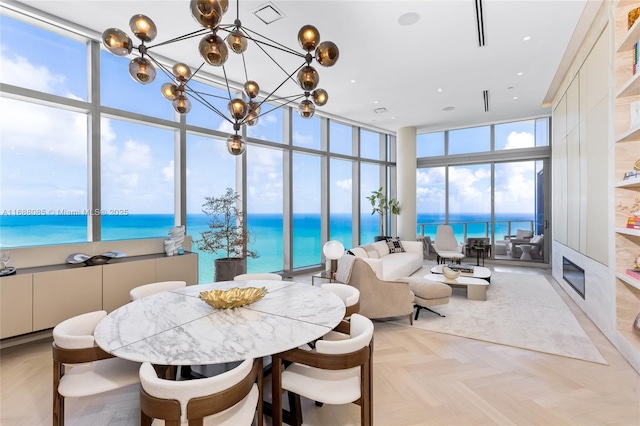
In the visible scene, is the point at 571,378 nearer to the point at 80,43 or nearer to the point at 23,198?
the point at 23,198

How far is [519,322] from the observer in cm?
358

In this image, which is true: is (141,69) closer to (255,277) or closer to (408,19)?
(255,277)

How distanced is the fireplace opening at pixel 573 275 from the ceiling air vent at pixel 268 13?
4874mm

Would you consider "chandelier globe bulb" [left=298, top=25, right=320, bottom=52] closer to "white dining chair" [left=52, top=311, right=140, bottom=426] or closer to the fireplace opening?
"white dining chair" [left=52, top=311, right=140, bottom=426]

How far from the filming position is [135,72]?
2.12m

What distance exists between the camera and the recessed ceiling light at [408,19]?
3209 millimetres

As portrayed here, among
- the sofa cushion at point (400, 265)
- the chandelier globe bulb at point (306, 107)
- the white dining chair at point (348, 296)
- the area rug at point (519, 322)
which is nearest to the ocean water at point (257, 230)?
the sofa cushion at point (400, 265)

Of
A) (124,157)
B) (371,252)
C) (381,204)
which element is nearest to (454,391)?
(371,252)

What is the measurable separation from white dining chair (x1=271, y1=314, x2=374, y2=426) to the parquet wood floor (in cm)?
47

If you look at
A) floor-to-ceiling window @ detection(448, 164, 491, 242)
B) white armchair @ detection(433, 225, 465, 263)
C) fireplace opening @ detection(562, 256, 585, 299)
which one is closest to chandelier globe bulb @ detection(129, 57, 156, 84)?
fireplace opening @ detection(562, 256, 585, 299)

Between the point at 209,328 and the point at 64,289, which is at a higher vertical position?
the point at 209,328

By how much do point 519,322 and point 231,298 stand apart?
11.3ft

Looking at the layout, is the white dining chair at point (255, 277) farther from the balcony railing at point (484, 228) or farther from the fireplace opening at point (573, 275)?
the balcony railing at point (484, 228)

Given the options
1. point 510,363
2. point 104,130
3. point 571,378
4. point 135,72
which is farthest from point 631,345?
point 104,130
